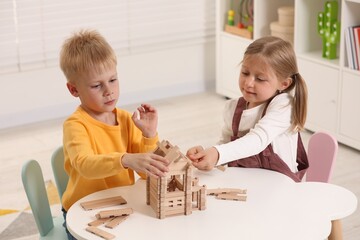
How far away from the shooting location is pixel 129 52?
14.7ft

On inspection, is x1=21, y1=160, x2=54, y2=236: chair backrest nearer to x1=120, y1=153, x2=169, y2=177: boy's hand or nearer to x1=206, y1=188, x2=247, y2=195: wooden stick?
x1=120, y1=153, x2=169, y2=177: boy's hand

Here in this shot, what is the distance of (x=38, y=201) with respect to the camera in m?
2.16

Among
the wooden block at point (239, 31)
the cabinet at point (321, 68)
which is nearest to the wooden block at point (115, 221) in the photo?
the cabinet at point (321, 68)

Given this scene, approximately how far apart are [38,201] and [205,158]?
0.52 metres

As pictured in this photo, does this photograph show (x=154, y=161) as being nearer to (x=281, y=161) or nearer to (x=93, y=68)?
(x=93, y=68)

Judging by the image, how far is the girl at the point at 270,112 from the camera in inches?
87.0

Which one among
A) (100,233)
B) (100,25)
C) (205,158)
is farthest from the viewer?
(100,25)

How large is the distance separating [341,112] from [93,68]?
2.00 meters

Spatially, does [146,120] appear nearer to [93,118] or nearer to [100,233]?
→ [93,118]

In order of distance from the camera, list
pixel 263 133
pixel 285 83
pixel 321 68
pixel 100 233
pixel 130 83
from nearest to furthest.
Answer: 1. pixel 100 233
2. pixel 263 133
3. pixel 285 83
4. pixel 321 68
5. pixel 130 83

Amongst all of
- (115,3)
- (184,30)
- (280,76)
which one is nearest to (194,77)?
(184,30)

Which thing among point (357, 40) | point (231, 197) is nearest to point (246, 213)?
point (231, 197)

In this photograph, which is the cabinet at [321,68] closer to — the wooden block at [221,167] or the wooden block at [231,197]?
the wooden block at [221,167]

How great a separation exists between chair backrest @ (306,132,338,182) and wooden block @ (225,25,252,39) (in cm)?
203
